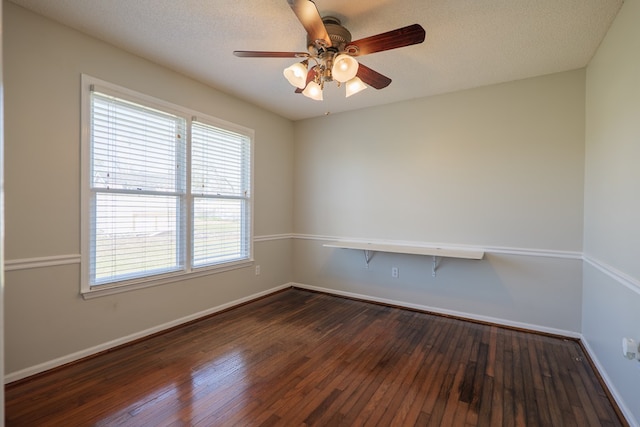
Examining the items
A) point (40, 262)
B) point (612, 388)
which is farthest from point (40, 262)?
point (612, 388)

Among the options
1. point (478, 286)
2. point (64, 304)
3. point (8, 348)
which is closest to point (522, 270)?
point (478, 286)

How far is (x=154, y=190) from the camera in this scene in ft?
9.47

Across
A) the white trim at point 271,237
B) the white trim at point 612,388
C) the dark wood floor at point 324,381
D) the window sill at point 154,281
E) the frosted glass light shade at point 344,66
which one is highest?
the frosted glass light shade at point 344,66

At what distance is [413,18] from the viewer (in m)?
2.17

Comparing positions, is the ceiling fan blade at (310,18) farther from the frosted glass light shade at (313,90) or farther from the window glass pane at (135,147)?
the window glass pane at (135,147)

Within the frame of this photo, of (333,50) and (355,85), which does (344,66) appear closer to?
(333,50)

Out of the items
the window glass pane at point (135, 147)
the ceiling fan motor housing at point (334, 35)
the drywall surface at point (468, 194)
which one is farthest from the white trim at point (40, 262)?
the drywall surface at point (468, 194)

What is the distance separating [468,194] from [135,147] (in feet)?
11.0

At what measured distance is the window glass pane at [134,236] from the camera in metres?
2.54

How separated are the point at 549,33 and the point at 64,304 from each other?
4175mm

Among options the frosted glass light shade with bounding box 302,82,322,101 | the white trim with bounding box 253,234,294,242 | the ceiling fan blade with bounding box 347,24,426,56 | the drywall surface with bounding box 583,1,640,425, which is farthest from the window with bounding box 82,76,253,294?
the drywall surface with bounding box 583,1,640,425

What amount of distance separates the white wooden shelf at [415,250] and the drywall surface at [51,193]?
2232mm

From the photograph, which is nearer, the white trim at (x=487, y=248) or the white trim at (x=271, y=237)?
the white trim at (x=487, y=248)

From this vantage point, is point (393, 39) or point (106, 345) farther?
point (106, 345)
